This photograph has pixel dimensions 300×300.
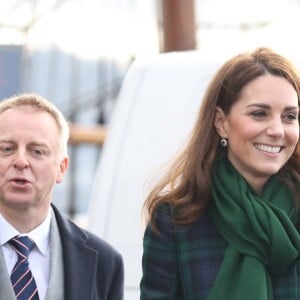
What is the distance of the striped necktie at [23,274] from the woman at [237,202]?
1.11ft

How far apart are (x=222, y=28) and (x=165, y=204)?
1267 centimetres

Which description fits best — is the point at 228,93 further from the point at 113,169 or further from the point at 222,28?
the point at 222,28

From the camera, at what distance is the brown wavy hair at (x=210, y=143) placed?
3.17 metres

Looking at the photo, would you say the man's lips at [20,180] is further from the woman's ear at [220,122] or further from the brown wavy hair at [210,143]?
the woman's ear at [220,122]

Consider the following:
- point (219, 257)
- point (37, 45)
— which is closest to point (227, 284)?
point (219, 257)

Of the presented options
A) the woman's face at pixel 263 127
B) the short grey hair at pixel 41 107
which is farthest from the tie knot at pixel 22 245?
the woman's face at pixel 263 127

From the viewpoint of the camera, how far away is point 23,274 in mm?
3023

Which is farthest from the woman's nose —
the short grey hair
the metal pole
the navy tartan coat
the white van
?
the metal pole

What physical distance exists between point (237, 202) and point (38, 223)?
54 cm

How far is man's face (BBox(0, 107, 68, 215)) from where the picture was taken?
10.00ft

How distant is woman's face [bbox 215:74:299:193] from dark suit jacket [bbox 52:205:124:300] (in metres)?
0.45

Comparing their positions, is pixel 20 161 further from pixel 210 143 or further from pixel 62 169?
pixel 210 143

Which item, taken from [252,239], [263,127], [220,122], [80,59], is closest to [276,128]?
[263,127]

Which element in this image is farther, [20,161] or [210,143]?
[210,143]
